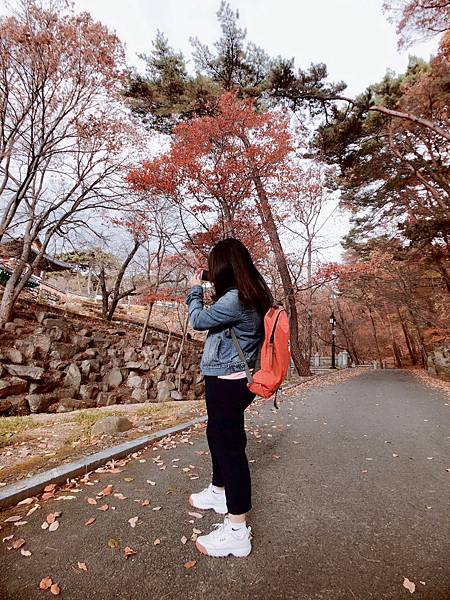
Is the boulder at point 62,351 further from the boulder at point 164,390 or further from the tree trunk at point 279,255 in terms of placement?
the tree trunk at point 279,255

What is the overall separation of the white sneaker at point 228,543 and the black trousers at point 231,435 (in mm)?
132

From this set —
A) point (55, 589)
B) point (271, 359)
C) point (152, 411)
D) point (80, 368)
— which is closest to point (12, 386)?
point (80, 368)

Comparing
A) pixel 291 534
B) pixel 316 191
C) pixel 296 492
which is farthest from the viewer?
pixel 316 191

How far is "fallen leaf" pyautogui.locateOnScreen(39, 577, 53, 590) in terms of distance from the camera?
4.95 feet

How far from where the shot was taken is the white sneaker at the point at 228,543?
5.75 feet

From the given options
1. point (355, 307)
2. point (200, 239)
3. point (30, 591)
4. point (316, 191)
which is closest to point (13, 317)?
point (200, 239)

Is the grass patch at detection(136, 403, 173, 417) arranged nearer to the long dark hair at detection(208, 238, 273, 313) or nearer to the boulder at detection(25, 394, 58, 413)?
the boulder at detection(25, 394, 58, 413)

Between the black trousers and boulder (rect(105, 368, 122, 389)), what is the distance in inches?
372

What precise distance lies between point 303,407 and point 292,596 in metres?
5.67

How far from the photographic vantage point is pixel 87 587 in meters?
1.53

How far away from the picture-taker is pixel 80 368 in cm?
965

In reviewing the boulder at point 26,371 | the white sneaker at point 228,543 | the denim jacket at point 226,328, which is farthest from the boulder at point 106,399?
the denim jacket at point 226,328

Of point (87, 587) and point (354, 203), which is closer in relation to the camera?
point (87, 587)

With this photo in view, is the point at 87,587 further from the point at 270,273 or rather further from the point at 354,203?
the point at 354,203
